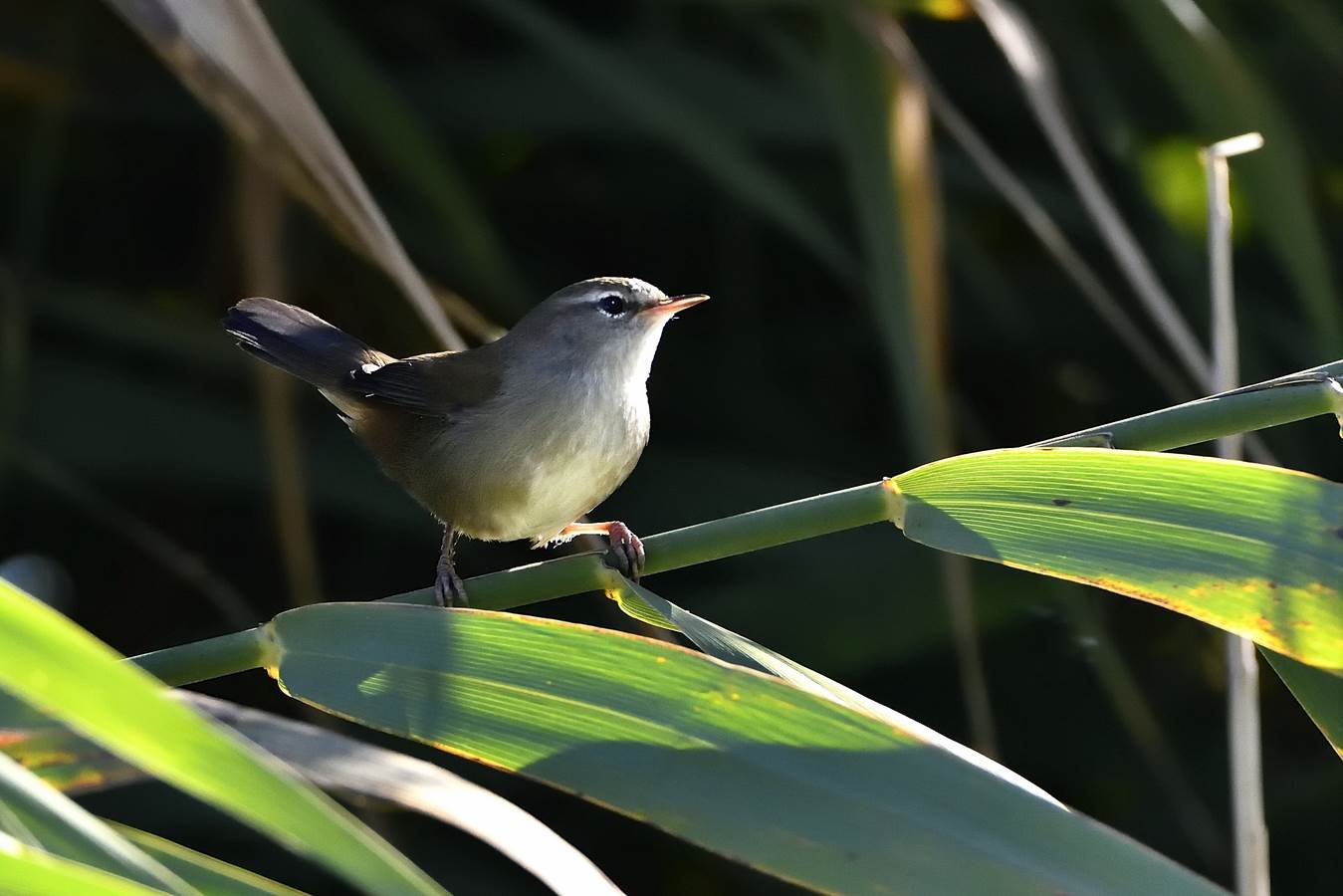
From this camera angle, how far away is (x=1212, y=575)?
142 centimetres

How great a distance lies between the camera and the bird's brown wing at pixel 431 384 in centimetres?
288

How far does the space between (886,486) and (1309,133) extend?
290 cm

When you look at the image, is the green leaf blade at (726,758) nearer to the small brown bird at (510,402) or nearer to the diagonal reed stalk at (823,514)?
the diagonal reed stalk at (823,514)

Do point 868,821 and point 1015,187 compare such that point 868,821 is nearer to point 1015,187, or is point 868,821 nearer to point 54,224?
point 1015,187

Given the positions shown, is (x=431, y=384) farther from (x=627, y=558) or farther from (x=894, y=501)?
(x=894, y=501)

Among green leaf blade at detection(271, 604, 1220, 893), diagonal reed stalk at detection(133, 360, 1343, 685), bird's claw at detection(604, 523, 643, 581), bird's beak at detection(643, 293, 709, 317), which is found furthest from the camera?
bird's beak at detection(643, 293, 709, 317)

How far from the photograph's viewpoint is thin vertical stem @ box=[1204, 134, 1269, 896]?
1765mm

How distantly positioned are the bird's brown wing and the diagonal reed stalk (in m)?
1.30

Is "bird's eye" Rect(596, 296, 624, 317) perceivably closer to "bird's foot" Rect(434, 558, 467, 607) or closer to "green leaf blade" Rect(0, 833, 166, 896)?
"bird's foot" Rect(434, 558, 467, 607)

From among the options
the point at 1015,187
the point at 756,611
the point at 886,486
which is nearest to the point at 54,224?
the point at 756,611

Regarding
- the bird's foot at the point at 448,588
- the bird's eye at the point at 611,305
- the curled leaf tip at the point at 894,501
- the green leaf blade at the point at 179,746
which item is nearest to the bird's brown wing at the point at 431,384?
the bird's eye at the point at 611,305

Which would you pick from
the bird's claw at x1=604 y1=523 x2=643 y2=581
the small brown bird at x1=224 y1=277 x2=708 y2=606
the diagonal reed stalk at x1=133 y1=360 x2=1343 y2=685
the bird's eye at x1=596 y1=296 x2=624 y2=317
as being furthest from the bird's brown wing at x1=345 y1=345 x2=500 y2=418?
the diagonal reed stalk at x1=133 y1=360 x2=1343 y2=685

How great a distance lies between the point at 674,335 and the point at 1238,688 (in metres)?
2.22

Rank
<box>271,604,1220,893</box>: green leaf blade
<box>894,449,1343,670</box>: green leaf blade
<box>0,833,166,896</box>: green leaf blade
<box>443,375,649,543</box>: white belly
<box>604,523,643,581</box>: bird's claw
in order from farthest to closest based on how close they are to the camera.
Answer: <box>443,375,649,543</box>: white belly, <box>604,523,643,581</box>: bird's claw, <box>894,449,1343,670</box>: green leaf blade, <box>271,604,1220,893</box>: green leaf blade, <box>0,833,166,896</box>: green leaf blade
